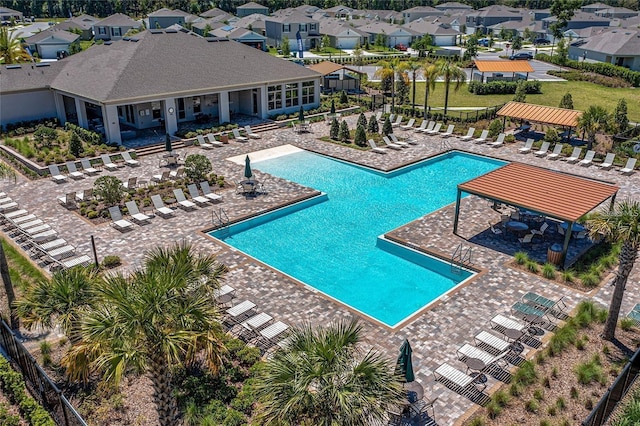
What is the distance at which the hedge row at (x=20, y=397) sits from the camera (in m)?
10.4

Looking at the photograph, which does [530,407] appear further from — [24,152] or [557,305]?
[24,152]

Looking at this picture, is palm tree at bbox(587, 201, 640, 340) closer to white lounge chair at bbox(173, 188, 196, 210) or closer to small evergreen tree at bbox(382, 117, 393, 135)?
white lounge chair at bbox(173, 188, 196, 210)

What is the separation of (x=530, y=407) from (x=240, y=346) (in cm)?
719

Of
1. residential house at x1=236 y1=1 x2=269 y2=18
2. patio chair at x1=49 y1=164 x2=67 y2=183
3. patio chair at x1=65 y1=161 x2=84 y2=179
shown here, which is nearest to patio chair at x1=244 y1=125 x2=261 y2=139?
patio chair at x1=65 y1=161 x2=84 y2=179

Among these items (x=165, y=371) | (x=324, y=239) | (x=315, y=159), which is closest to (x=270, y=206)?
(x=324, y=239)

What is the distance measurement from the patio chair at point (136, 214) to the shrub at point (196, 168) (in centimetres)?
405

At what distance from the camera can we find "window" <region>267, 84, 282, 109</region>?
37.7 m

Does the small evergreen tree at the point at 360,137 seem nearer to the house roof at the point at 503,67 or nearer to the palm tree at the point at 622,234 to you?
the palm tree at the point at 622,234

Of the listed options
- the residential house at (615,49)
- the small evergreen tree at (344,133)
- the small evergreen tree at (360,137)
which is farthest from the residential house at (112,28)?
the residential house at (615,49)

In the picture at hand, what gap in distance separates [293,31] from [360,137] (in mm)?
57258

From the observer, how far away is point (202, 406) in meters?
11.4

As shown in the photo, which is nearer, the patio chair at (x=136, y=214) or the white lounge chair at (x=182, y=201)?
the patio chair at (x=136, y=214)

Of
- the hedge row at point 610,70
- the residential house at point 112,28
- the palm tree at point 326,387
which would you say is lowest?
the hedge row at point 610,70

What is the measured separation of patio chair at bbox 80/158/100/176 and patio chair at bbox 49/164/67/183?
3.78 feet
